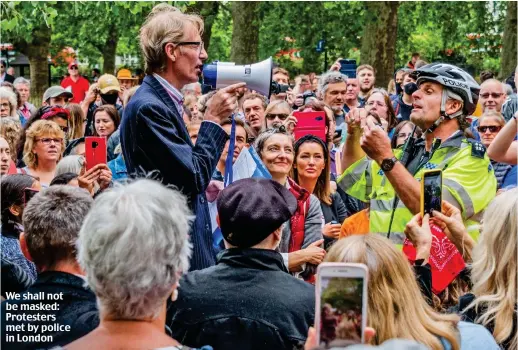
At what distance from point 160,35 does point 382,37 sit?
1419 centimetres

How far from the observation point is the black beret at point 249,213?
11.3 ft

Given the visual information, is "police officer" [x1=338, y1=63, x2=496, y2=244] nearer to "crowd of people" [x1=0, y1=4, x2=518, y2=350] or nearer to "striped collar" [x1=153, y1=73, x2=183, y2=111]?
"crowd of people" [x1=0, y1=4, x2=518, y2=350]

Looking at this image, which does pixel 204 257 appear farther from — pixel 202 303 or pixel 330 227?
pixel 330 227

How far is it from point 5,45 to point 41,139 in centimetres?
1766

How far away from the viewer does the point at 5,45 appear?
23.9 meters

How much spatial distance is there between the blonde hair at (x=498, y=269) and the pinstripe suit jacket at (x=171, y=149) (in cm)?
130

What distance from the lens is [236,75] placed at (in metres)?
4.46

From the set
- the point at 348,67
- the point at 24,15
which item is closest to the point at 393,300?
the point at 348,67

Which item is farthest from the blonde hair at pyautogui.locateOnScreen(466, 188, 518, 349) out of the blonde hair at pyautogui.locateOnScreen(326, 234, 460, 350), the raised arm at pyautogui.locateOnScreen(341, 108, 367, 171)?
the raised arm at pyautogui.locateOnScreen(341, 108, 367, 171)

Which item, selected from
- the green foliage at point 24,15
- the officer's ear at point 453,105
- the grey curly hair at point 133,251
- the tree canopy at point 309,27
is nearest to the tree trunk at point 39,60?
the tree canopy at point 309,27

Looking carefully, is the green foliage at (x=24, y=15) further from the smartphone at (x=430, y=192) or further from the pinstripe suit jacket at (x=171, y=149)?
the smartphone at (x=430, y=192)

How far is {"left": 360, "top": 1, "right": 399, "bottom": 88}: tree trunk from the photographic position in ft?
59.1

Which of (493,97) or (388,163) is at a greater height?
(493,97)

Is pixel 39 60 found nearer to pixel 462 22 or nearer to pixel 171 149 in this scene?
pixel 462 22
